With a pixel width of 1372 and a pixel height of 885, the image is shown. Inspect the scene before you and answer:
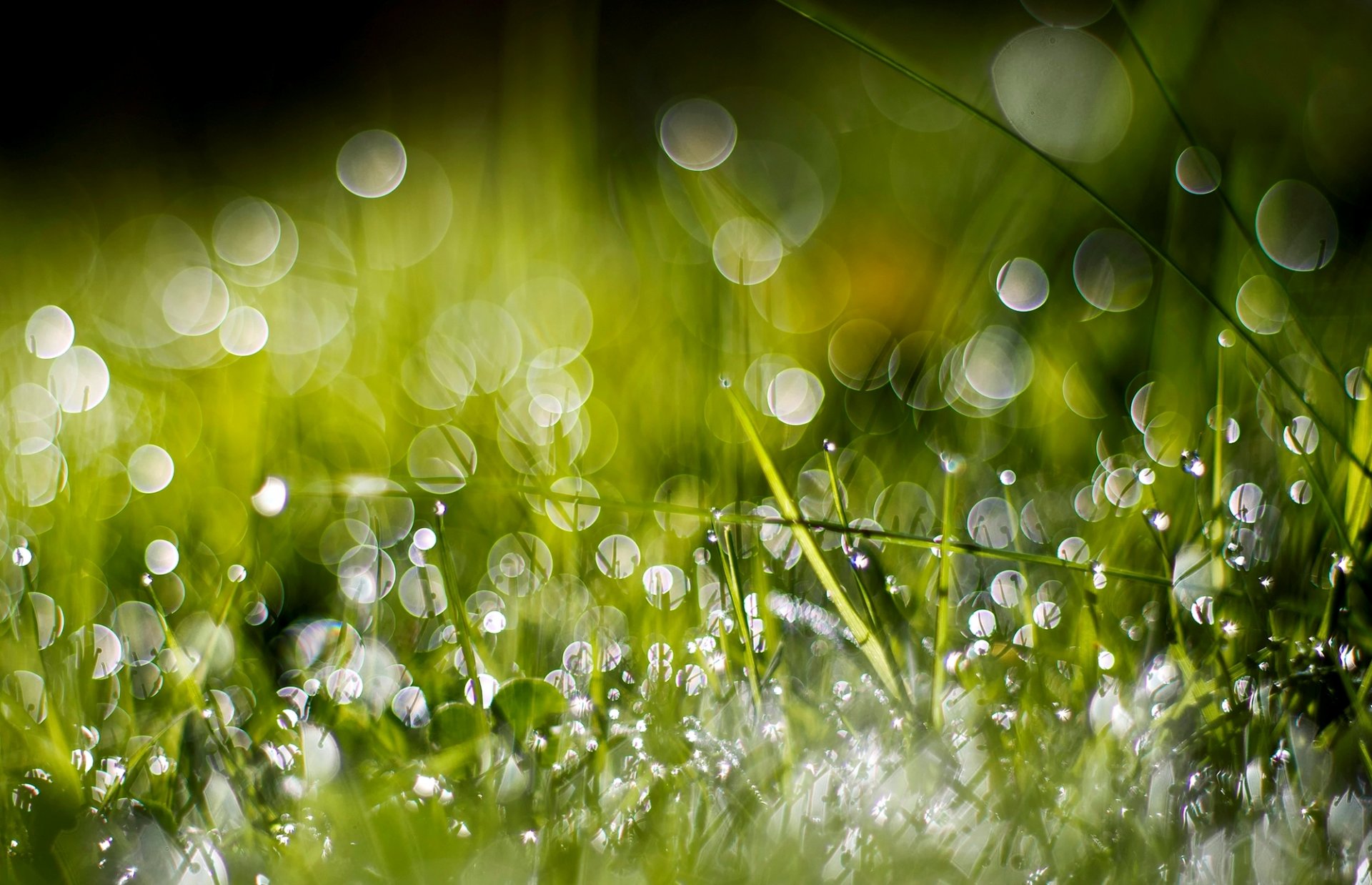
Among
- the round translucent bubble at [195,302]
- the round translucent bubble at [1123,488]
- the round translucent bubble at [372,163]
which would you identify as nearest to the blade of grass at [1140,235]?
the round translucent bubble at [1123,488]

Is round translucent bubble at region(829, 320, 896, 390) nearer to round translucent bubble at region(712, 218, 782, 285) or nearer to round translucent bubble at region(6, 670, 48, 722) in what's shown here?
round translucent bubble at region(712, 218, 782, 285)

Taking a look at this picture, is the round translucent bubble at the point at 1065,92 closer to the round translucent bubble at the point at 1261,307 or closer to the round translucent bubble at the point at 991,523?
the round translucent bubble at the point at 1261,307

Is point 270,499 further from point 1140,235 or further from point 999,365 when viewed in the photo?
point 999,365

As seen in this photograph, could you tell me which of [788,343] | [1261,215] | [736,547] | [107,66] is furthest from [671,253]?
[107,66]

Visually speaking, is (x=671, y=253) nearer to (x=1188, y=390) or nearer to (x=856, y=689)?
(x=1188, y=390)

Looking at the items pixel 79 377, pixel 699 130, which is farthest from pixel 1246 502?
pixel 699 130

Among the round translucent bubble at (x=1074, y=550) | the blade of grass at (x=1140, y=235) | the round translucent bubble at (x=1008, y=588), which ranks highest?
the blade of grass at (x=1140, y=235)

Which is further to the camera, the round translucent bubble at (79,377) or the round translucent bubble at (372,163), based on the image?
the round translucent bubble at (372,163)
